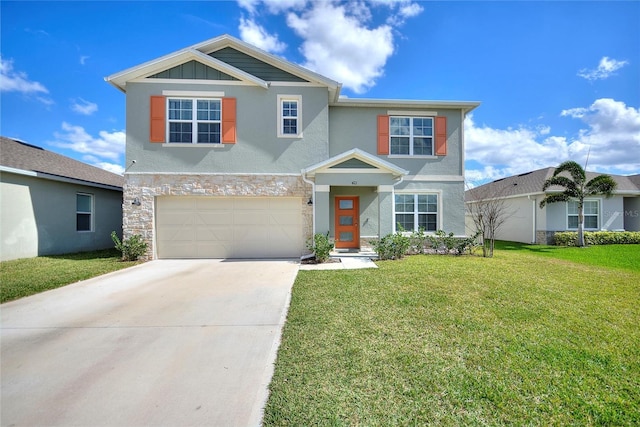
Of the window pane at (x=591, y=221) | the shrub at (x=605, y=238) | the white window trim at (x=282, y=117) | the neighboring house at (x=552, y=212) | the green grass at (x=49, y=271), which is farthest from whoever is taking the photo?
the window pane at (x=591, y=221)

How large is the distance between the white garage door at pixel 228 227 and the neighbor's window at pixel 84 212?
4.62 m

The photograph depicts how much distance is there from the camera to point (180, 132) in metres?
10.5

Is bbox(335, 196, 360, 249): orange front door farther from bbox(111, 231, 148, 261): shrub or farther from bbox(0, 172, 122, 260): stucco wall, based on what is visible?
bbox(0, 172, 122, 260): stucco wall

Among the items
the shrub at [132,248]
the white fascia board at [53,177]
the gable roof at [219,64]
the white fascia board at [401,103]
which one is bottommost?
the shrub at [132,248]

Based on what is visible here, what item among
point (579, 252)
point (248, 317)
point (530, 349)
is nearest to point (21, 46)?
point (248, 317)

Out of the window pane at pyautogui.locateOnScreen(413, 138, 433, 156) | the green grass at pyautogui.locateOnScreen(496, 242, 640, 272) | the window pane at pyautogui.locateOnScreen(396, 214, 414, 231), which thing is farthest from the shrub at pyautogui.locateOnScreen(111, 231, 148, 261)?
the green grass at pyautogui.locateOnScreen(496, 242, 640, 272)

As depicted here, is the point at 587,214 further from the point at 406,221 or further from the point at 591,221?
the point at 406,221

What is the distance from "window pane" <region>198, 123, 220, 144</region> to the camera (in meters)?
10.6

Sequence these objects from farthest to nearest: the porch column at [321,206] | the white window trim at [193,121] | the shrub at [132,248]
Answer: the white window trim at [193,121] → the shrub at [132,248] → the porch column at [321,206]

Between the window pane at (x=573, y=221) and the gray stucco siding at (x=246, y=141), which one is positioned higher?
the gray stucco siding at (x=246, y=141)

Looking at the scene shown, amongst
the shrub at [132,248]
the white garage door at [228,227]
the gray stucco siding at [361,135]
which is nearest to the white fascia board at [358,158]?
the white garage door at [228,227]

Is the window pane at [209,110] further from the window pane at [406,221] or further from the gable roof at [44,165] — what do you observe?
the window pane at [406,221]

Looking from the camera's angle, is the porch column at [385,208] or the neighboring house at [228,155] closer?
the porch column at [385,208]

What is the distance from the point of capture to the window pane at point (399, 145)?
1205cm
